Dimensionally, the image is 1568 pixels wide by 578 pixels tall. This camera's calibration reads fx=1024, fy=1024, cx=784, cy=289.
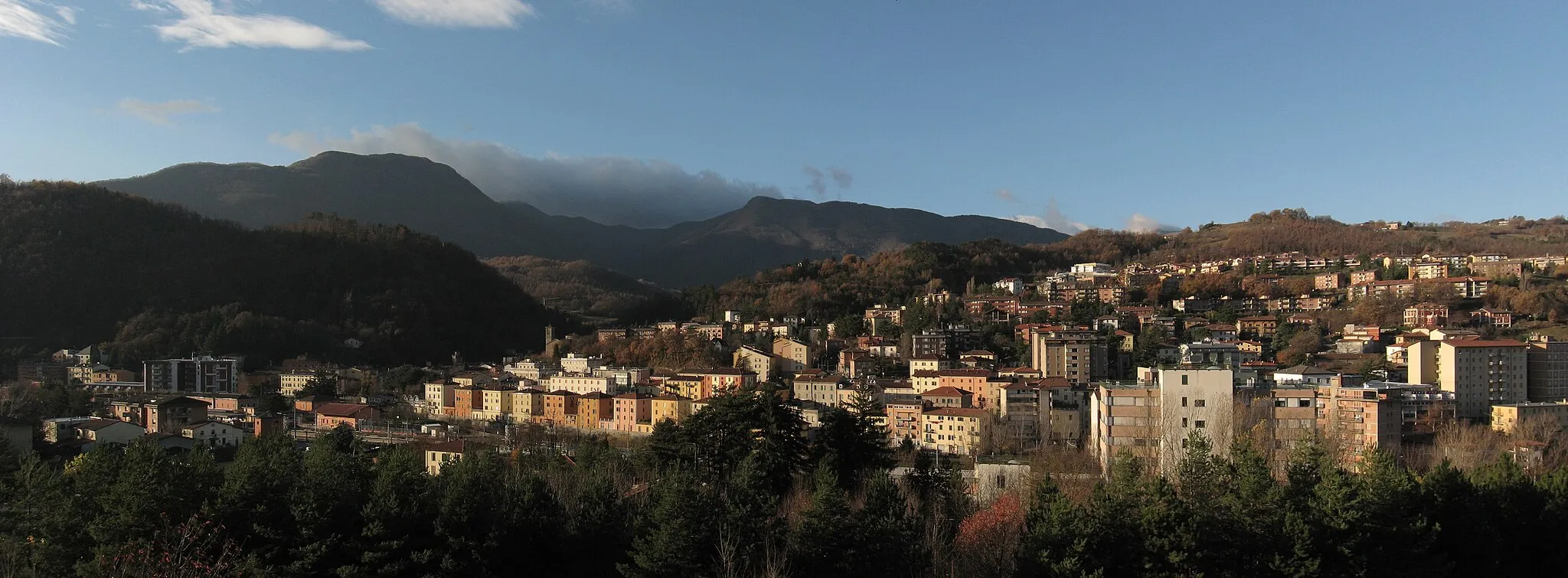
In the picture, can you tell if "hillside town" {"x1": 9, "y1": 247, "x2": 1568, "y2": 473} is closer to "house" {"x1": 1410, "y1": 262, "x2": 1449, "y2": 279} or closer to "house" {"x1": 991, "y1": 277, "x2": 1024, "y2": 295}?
"house" {"x1": 1410, "y1": 262, "x2": 1449, "y2": 279}

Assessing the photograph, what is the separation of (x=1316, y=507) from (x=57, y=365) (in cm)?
4128

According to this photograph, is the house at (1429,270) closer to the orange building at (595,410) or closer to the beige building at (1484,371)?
the beige building at (1484,371)

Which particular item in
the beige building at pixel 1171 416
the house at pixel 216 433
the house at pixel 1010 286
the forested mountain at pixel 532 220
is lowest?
the house at pixel 216 433

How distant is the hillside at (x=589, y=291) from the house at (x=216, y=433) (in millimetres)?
31200

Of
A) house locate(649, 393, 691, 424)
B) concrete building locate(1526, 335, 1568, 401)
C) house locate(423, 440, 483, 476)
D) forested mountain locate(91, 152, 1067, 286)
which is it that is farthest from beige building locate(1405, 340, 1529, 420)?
forested mountain locate(91, 152, 1067, 286)

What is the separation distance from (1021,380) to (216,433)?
1983cm

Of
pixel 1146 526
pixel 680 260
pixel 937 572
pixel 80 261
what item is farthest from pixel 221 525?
pixel 680 260

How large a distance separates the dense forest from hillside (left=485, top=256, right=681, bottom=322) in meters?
42.2

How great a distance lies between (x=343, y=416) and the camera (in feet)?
91.5

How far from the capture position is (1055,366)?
105 feet

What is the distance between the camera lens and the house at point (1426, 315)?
36.3 meters

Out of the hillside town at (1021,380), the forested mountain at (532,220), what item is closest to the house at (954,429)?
the hillside town at (1021,380)

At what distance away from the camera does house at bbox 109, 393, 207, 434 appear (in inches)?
966

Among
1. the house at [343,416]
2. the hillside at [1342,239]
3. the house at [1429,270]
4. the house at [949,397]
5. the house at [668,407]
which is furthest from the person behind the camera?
the hillside at [1342,239]
